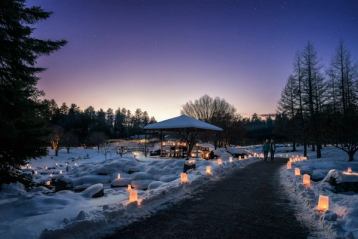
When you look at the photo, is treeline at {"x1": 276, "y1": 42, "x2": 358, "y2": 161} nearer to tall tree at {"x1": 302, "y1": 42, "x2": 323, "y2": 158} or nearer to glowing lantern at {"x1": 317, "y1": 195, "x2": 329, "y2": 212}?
tall tree at {"x1": 302, "y1": 42, "x2": 323, "y2": 158}

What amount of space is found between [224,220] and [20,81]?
6.54 meters

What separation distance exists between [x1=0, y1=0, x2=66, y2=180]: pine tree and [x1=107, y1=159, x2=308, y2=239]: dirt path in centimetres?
497

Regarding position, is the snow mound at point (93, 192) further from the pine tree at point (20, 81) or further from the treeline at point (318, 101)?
the treeline at point (318, 101)

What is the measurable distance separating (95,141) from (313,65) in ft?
160

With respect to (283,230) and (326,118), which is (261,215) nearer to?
(283,230)

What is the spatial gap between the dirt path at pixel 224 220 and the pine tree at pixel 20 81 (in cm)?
497

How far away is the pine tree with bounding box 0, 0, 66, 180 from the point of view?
8.30 m

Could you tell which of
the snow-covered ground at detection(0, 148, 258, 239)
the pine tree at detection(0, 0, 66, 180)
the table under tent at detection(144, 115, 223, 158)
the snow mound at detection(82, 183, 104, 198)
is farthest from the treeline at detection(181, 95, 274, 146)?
the pine tree at detection(0, 0, 66, 180)

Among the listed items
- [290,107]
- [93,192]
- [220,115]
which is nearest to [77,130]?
[220,115]

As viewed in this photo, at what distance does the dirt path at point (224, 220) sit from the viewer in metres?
5.09

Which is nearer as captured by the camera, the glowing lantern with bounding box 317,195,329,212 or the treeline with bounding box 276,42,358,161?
the glowing lantern with bounding box 317,195,329,212

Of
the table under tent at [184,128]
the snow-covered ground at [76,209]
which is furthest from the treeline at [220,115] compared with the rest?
the snow-covered ground at [76,209]

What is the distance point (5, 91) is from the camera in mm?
7906

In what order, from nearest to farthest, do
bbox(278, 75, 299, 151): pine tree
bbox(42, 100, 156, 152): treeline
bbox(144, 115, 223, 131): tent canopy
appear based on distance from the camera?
bbox(144, 115, 223, 131): tent canopy → bbox(278, 75, 299, 151): pine tree → bbox(42, 100, 156, 152): treeline
